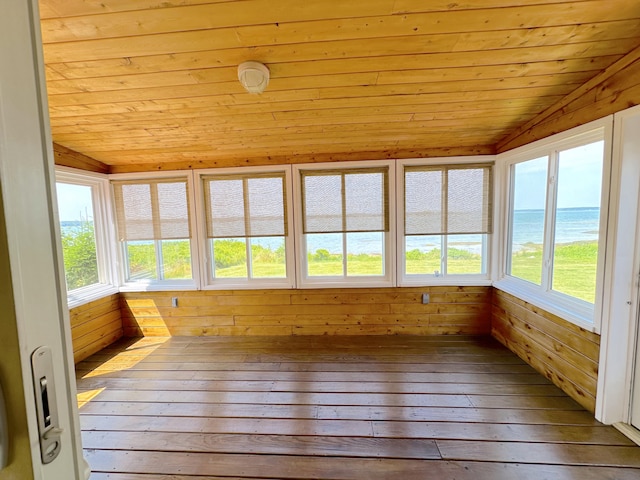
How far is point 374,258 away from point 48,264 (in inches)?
122

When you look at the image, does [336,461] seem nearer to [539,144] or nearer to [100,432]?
[100,432]

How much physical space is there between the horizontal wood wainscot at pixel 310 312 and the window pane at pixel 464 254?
0.22 metres

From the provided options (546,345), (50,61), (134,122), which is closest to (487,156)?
(546,345)

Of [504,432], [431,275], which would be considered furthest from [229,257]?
[504,432]

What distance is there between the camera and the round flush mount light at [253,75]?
1.74 m

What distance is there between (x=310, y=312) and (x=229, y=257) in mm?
1182

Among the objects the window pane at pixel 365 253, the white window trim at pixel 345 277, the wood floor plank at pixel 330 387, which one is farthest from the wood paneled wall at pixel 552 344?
the window pane at pixel 365 253

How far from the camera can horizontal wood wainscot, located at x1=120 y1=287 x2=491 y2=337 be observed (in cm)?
331

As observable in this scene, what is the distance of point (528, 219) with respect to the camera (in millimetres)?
2783

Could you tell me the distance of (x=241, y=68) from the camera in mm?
1752

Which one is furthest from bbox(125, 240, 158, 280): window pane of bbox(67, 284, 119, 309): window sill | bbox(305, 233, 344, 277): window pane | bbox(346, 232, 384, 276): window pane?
bbox(346, 232, 384, 276): window pane

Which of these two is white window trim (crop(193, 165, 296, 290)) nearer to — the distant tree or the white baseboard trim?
the distant tree

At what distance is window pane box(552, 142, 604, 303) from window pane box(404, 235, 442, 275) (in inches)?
42.2

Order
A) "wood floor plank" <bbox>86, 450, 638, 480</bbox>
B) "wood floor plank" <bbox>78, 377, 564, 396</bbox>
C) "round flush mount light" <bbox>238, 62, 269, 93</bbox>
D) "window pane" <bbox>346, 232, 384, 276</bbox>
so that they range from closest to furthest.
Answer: "wood floor plank" <bbox>86, 450, 638, 480</bbox>, "round flush mount light" <bbox>238, 62, 269, 93</bbox>, "wood floor plank" <bbox>78, 377, 564, 396</bbox>, "window pane" <bbox>346, 232, 384, 276</bbox>
